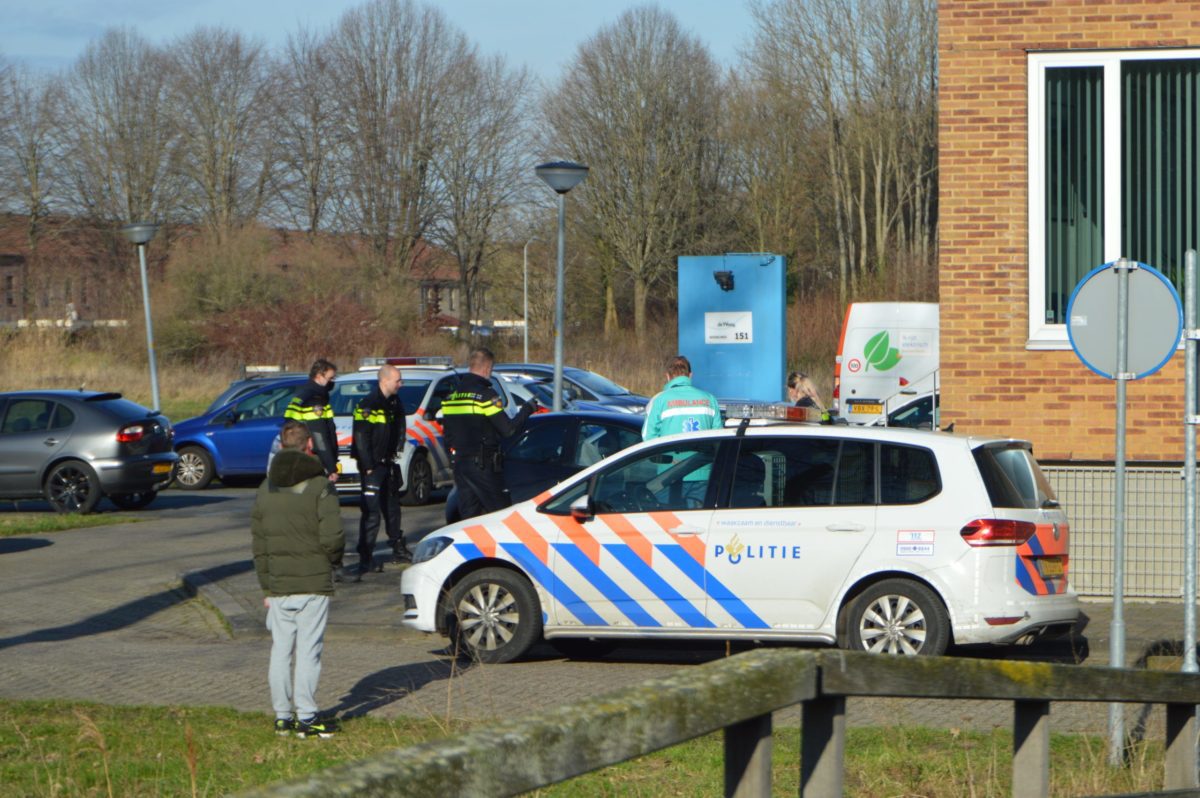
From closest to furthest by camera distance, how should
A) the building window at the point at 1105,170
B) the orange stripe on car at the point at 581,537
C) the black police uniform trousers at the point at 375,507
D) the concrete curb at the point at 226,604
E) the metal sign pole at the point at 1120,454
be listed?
the metal sign pole at the point at 1120,454
the orange stripe on car at the point at 581,537
the concrete curb at the point at 226,604
the building window at the point at 1105,170
the black police uniform trousers at the point at 375,507

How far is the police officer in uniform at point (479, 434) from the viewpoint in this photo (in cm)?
1260

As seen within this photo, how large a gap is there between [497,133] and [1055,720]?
1834 inches

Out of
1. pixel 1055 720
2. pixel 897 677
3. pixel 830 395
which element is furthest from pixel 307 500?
pixel 830 395

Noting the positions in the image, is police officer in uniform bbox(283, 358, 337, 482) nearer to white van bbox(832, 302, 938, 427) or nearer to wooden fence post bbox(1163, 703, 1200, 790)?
wooden fence post bbox(1163, 703, 1200, 790)

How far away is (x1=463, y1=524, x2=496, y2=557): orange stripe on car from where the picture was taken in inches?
388

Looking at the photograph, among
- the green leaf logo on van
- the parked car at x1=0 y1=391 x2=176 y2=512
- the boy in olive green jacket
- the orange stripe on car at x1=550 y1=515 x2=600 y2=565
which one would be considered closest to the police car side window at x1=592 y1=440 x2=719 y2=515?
the orange stripe on car at x1=550 y1=515 x2=600 y2=565

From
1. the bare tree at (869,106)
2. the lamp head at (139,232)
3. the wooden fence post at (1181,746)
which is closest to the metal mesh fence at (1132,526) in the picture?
the wooden fence post at (1181,746)

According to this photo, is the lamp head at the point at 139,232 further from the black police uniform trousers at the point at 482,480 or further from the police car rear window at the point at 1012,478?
the police car rear window at the point at 1012,478

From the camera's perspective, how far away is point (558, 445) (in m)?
14.6

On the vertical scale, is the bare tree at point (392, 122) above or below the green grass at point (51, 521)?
above

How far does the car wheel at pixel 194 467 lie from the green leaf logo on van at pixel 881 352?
11.1m

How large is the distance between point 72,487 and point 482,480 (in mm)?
8994

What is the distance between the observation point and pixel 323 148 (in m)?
53.9

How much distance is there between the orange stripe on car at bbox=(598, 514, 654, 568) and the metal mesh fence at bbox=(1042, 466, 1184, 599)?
4032 mm
